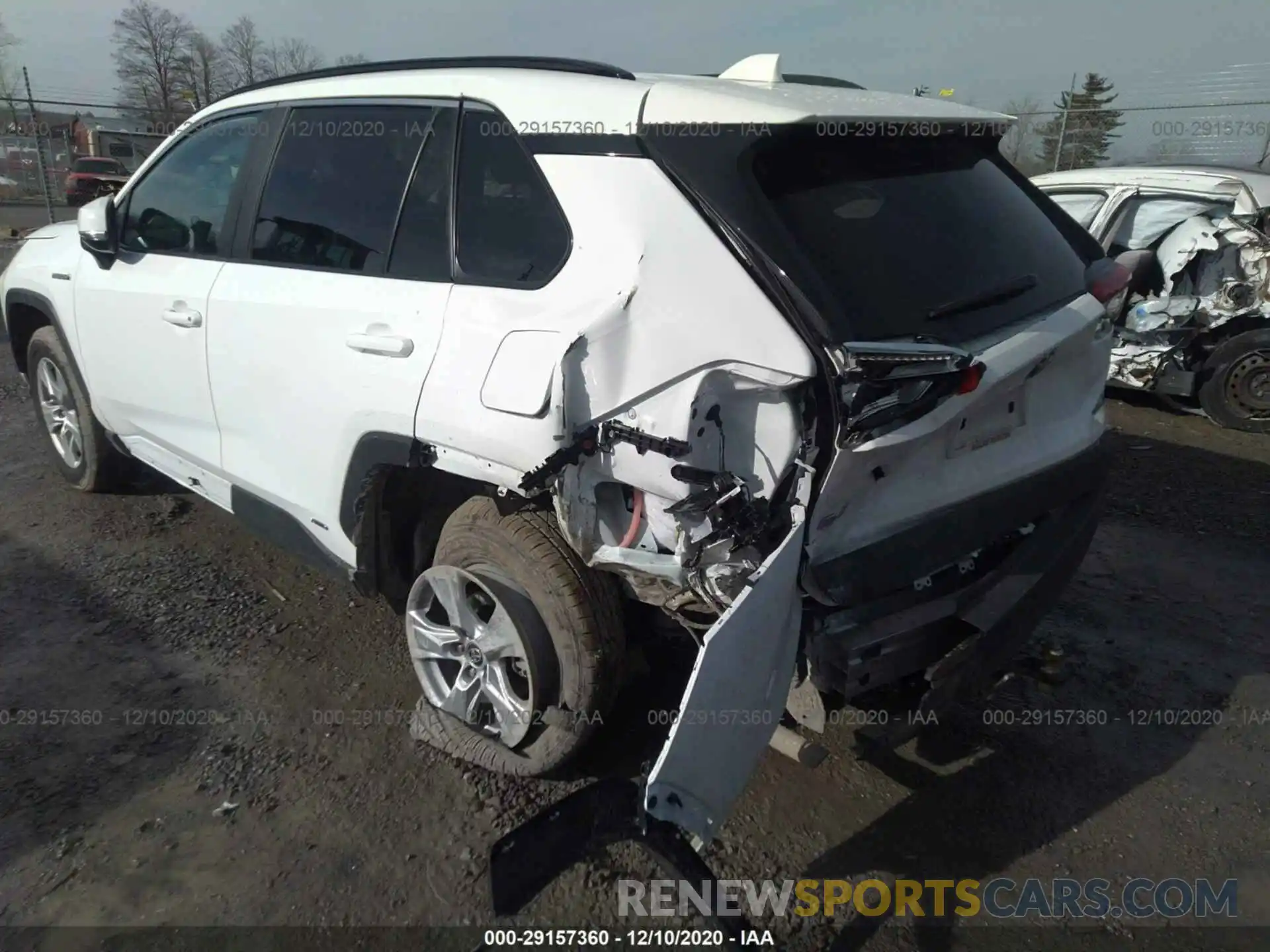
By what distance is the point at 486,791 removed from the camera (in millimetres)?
2770

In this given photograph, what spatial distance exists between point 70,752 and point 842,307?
8.88ft

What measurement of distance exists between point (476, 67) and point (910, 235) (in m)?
1.39

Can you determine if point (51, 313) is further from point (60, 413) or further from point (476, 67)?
point (476, 67)

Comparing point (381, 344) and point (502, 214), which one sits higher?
point (502, 214)

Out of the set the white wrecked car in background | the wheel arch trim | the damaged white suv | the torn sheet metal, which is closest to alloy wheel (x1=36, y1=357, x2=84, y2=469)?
the wheel arch trim

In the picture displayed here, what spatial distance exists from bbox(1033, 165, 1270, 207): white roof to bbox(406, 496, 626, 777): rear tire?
5990 mm

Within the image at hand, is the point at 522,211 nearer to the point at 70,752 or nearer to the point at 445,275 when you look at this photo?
the point at 445,275

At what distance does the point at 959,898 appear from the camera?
2410 mm

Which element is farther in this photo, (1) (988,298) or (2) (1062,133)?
(2) (1062,133)

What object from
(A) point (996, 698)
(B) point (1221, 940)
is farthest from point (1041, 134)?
(B) point (1221, 940)

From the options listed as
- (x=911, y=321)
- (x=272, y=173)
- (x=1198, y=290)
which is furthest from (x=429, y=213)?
(x=1198, y=290)

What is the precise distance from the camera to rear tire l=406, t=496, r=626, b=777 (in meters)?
2.44

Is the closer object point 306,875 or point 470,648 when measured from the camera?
point 306,875

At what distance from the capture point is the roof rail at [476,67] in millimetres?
2525
